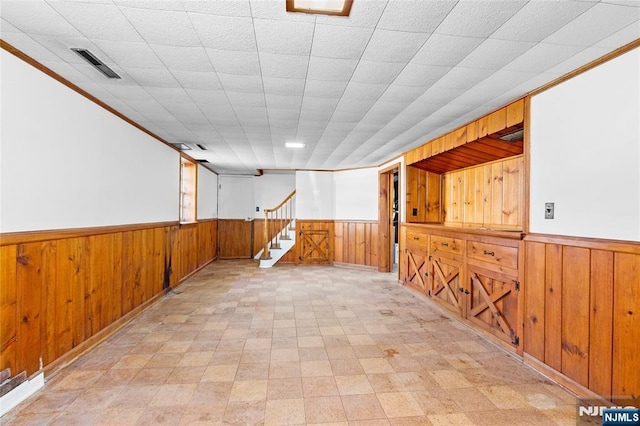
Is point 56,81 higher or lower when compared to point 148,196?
higher

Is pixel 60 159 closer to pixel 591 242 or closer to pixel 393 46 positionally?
pixel 393 46

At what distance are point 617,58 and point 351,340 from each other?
3.17 metres

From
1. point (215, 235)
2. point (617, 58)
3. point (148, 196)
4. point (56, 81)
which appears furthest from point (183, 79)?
point (215, 235)

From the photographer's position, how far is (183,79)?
2586 mm

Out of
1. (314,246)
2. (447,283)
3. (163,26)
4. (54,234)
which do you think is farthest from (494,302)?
(314,246)

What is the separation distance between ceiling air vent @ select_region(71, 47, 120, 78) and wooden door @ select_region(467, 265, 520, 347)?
4043mm

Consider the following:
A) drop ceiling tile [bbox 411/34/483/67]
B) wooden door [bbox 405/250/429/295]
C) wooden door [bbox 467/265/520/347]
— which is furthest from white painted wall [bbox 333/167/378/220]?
drop ceiling tile [bbox 411/34/483/67]

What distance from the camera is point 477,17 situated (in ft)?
5.77

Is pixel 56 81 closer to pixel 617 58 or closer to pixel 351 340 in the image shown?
pixel 351 340

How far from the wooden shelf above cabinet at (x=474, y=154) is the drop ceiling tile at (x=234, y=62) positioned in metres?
2.65

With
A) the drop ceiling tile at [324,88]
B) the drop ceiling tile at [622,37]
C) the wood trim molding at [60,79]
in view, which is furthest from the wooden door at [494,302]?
the wood trim molding at [60,79]

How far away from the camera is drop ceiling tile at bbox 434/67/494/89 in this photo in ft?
7.86

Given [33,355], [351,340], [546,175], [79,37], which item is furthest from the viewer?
[351,340]

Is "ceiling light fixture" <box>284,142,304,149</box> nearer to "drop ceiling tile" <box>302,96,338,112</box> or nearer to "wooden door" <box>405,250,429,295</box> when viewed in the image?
"drop ceiling tile" <box>302,96,338,112</box>
